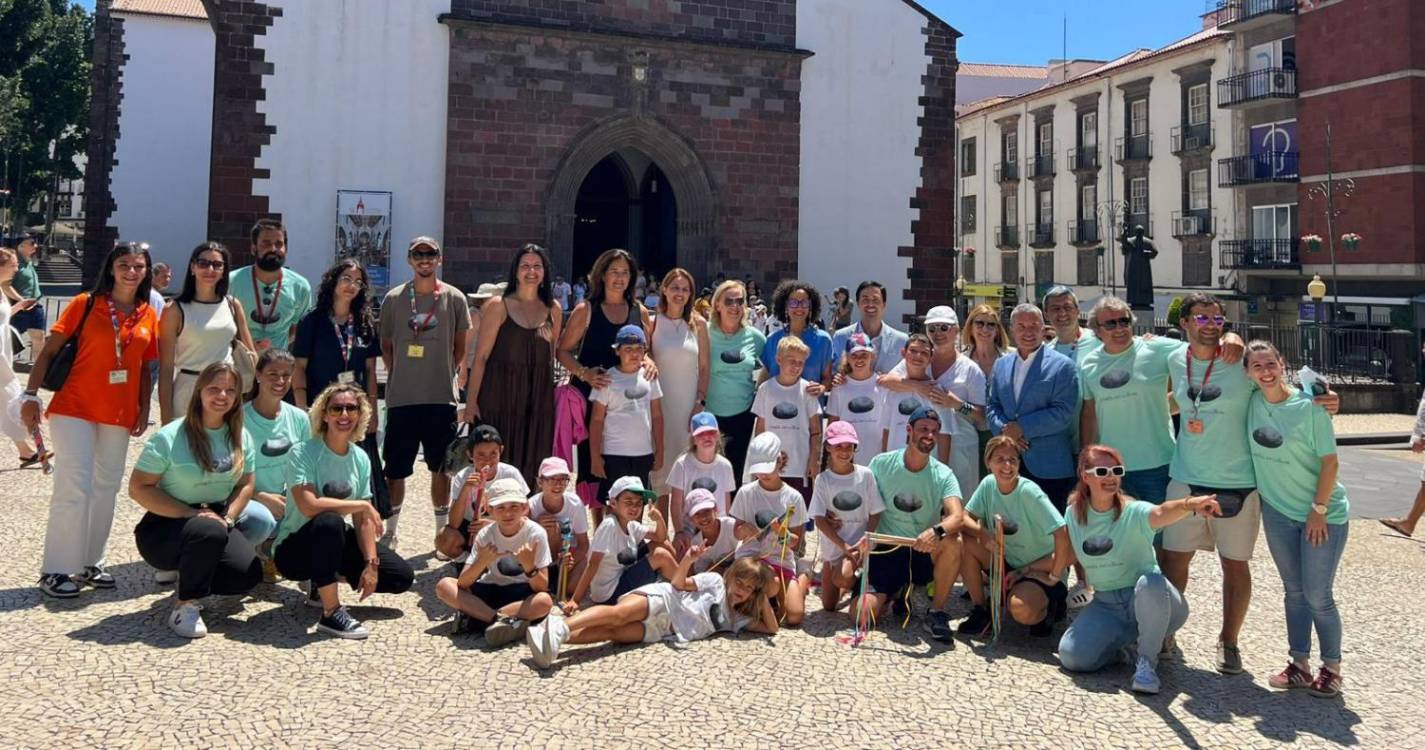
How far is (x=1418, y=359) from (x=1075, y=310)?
48.6 feet

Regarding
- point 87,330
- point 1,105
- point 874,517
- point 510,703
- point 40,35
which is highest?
point 40,35

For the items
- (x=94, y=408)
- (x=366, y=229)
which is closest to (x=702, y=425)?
(x=94, y=408)

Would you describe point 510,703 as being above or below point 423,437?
below

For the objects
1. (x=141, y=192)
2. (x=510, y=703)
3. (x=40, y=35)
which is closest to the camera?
(x=510, y=703)

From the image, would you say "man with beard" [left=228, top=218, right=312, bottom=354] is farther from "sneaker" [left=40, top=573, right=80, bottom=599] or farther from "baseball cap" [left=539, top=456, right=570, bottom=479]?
"baseball cap" [left=539, top=456, right=570, bottom=479]

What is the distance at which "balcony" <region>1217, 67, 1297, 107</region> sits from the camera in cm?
2931

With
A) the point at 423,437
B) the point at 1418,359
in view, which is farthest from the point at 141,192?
the point at 1418,359

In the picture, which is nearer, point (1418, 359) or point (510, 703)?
point (510, 703)

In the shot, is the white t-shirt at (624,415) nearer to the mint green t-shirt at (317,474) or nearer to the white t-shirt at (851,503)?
the white t-shirt at (851,503)

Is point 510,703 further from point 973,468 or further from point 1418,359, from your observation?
point 1418,359

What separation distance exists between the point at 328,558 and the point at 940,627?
274 centimetres

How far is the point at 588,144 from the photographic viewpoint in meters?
15.6

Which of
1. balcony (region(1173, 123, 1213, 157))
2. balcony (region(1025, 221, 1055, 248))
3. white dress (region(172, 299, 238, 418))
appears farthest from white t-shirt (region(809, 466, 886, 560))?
balcony (region(1025, 221, 1055, 248))

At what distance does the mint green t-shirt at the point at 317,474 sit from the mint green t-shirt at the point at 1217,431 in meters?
3.72
